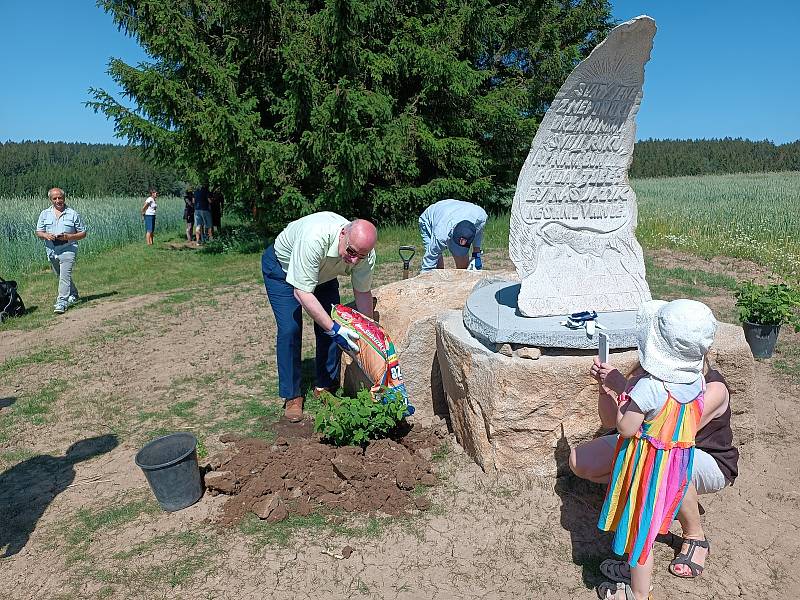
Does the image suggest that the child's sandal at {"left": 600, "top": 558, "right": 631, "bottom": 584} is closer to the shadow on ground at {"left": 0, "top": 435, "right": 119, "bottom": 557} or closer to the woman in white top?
the shadow on ground at {"left": 0, "top": 435, "right": 119, "bottom": 557}

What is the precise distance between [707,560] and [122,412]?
4.53 metres

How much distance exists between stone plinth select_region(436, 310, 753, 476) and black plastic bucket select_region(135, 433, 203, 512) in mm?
1741

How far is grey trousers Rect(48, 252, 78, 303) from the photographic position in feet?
26.7

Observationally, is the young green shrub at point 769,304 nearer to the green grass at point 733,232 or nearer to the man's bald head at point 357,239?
the man's bald head at point 357,239

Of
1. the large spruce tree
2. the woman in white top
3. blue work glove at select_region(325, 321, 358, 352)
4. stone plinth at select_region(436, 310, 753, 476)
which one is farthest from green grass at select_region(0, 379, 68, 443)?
the woman in white top

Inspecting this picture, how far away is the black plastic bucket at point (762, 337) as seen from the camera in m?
5.41

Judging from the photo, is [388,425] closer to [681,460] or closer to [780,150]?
[681,460]

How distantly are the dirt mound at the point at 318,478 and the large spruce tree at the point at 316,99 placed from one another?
32.7 ft

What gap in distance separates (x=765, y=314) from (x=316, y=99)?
10.3 meters

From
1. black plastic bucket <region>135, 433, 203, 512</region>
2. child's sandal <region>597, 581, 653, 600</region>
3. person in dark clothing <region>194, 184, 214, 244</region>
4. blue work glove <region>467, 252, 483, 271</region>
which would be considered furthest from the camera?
person in dark clothing <region>194, 184, 214, 244</region>

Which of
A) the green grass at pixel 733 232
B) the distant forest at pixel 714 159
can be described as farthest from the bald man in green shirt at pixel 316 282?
the distant forest at pixel 714 159

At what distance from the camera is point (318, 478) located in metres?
3.53

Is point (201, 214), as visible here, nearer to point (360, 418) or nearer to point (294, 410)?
point (294, 410)

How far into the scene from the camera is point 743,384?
12.3 ft
